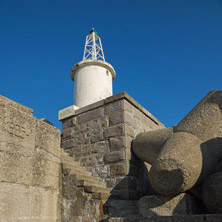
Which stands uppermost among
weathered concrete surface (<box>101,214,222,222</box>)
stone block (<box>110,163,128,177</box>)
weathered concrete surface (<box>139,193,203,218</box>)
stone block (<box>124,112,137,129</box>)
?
stone block (<box>124,112,137,129</box>)

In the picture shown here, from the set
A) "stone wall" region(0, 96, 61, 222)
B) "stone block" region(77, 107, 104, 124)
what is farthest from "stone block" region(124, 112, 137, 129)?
"stone wall" region(0, 96, 61, 222)

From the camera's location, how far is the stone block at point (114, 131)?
16.7ft

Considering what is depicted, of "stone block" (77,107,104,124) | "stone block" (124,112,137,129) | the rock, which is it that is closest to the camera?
the rock

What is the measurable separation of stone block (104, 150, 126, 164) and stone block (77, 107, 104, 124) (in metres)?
0.92

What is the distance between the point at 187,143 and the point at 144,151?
1.54 m

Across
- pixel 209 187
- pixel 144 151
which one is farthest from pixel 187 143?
pixel 144 151

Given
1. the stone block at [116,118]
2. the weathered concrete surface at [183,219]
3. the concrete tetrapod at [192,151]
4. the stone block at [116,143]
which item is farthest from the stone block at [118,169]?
the weathered concrete surface at [183,219]

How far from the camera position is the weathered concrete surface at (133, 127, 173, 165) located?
4305mm

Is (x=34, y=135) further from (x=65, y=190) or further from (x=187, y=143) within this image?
(x=187, y=143)

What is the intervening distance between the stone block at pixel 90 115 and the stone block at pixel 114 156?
92 cm

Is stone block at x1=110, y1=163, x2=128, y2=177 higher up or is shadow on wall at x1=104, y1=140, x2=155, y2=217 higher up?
stone block at x1=110, y1=163, x2=128, y2=177

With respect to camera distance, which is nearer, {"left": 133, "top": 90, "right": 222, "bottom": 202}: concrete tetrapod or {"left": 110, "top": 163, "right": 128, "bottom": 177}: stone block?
{"left": 133, "top": 90, "right": 222, "bottom": 202}: concrete tetrapod

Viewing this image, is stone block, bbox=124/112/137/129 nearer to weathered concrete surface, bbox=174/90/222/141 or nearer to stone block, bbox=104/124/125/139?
stone block, bbox=104/124/125/139

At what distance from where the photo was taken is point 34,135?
139 inches
